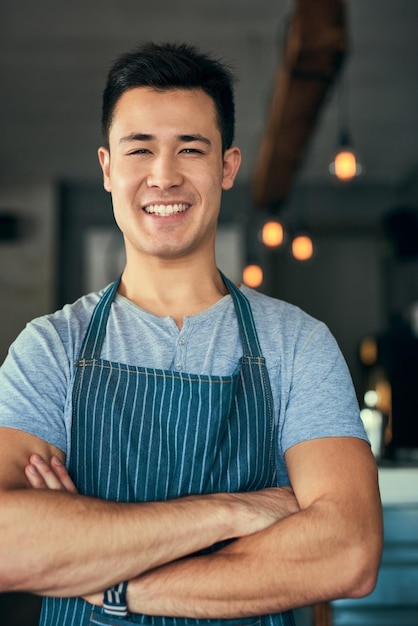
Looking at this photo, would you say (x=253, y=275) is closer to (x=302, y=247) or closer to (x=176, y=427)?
(x=302, y=247)

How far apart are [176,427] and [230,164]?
67cm

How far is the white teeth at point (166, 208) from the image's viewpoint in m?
1.64

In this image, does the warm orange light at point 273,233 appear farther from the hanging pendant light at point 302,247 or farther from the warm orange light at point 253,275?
the warm orange light at point 253,275

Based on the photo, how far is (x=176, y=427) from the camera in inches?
60.1

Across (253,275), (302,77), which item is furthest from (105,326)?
(253,275)

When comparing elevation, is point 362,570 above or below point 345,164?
below

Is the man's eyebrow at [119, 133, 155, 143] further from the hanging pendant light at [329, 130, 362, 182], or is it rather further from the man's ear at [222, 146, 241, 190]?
the hanging pendant light at [329, 130, 362, 182]

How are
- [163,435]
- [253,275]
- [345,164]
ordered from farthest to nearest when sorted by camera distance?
[253,275], [345,164], [163,435]

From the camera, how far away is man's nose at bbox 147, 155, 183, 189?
5.39 feet

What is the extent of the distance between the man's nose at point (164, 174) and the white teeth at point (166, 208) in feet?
0.14

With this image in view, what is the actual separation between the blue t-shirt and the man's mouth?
0.22 m

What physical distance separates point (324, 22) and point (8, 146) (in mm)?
4464

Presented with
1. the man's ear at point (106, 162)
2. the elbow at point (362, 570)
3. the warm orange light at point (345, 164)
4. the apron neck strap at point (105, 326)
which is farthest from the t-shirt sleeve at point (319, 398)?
the warm orange light at point (345, 164)

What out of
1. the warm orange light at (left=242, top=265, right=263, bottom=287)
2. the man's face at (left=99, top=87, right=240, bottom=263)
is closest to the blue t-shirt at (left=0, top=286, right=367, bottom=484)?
the man's face at (left=99, top=87, right=240, bottom=263)
